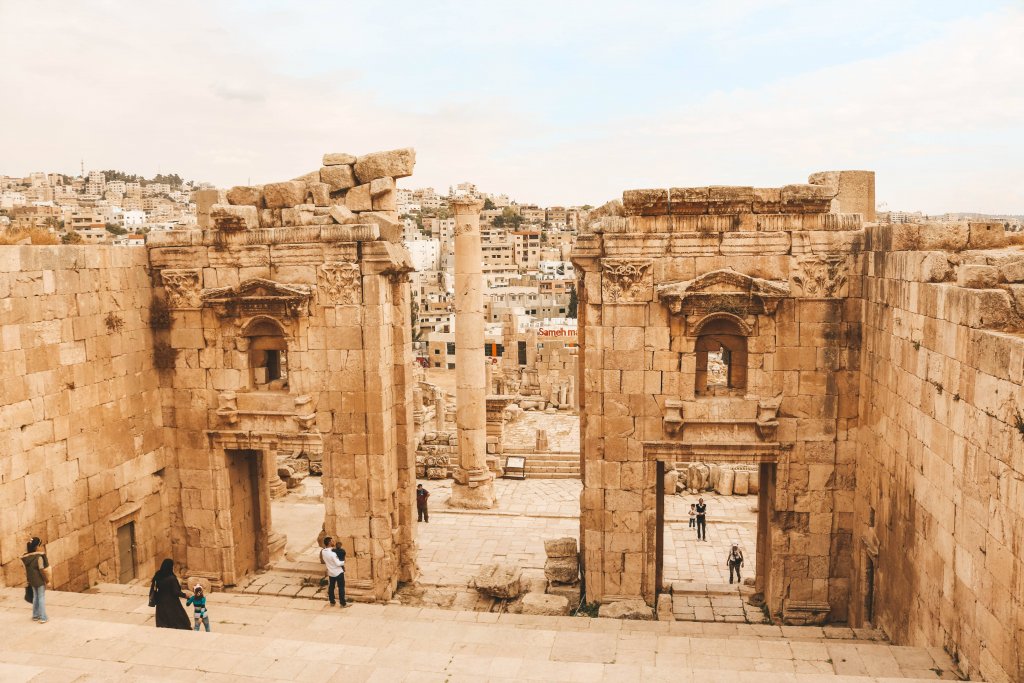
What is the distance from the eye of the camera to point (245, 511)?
44.4 ft

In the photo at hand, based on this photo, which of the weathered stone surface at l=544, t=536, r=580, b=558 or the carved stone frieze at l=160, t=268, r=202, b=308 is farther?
the weathered stone surface at l=544, t=536, r=580, b=558

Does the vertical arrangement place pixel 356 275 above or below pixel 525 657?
above

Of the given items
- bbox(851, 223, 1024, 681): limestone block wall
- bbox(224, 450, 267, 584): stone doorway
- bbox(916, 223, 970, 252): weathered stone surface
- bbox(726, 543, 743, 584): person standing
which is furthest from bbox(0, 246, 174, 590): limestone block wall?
bbox(916, 223, 970, 252): weathered stone surface

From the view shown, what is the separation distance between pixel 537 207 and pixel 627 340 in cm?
15426

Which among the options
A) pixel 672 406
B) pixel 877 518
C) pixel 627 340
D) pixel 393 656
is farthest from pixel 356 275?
pixel 877 518

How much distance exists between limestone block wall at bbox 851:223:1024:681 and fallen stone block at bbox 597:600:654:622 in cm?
314

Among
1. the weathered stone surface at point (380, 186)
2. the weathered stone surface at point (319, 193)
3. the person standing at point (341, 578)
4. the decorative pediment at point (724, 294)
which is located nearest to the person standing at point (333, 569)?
the person standing at point (341, 578)

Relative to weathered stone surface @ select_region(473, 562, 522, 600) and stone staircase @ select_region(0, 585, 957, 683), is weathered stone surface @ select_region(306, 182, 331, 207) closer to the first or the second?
stone staircase @ select_region(0, 585, 957, 683)

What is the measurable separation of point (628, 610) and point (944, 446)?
17.6 ft

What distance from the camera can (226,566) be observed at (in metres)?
12.9

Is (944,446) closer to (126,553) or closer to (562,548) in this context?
(562,548)

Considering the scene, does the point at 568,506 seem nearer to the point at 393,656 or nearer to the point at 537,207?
the point at 393,656

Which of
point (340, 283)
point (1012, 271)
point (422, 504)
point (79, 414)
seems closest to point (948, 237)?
point (1012, 271)

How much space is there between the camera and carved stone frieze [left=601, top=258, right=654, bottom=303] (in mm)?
10984
